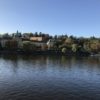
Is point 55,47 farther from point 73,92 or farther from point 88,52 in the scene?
point 73,92

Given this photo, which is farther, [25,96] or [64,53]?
[64,53]

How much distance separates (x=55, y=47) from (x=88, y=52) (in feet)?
74.6

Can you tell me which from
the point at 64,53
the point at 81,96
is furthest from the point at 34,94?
the point at 64,53

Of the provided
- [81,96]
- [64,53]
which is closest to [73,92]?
[81,96]

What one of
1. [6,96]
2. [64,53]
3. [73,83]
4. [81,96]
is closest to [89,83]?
[73,83]

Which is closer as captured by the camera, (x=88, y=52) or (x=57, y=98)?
(x=57, y=98)

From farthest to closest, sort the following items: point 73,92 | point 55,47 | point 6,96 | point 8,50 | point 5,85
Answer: point 55,47 < point 8,50 < point 5,85 < point 73,92 < point 6,96

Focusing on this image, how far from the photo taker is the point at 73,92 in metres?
34.9

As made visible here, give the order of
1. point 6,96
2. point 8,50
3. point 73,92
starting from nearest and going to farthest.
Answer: point 6,96 → point 73,92 → point 8,50

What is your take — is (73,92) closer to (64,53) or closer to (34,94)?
(34,94)

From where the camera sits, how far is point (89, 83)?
42250mm

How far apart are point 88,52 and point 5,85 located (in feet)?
391

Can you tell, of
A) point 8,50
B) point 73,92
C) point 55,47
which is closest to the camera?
point 73,92

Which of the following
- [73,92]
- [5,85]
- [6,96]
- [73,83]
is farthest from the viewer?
[73,83]
